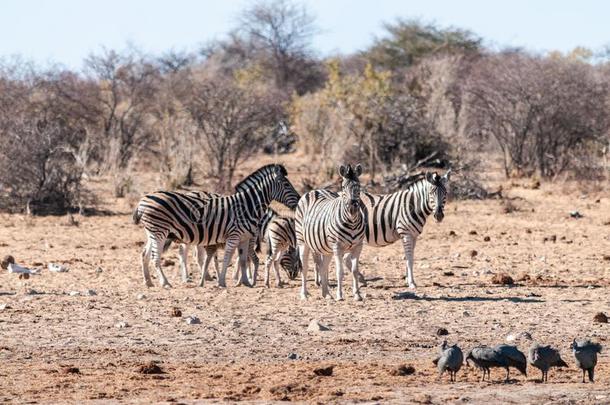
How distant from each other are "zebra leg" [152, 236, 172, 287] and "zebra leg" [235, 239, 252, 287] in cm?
85

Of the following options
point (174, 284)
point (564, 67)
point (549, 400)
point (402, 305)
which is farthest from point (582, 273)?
point (564, 67)

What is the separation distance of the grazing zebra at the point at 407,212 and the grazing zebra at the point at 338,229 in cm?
119

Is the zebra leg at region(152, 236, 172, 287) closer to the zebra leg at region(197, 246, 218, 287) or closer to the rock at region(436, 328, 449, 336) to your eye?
the zebra leg at region(197, 246, 218, 287)

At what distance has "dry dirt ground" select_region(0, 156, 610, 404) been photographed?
8758mm

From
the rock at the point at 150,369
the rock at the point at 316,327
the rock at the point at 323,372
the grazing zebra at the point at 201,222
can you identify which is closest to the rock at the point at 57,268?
the grazing zebra at the point at 201,222

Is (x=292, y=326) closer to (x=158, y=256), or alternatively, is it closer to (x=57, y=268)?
(x=158, y=256)

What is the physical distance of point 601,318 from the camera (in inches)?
462

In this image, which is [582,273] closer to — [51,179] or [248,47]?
[51,179]

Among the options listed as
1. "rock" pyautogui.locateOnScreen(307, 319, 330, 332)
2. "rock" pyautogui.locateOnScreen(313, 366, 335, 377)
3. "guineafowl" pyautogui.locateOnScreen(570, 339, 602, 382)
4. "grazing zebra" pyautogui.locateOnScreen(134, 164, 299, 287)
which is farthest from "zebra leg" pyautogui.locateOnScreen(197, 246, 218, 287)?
"guineafowl" pyautogui.locateOnScreen(570, 339, 602, 382)

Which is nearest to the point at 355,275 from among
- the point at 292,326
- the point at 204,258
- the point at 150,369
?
the point at 292,326

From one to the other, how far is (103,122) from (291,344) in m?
22.5

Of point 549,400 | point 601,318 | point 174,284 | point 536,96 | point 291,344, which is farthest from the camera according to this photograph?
point 536,96

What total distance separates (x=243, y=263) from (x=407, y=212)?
80.1 inches

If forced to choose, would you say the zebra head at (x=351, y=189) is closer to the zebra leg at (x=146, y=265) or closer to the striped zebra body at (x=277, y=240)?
the striped zebra body at (x=277, y=240)
